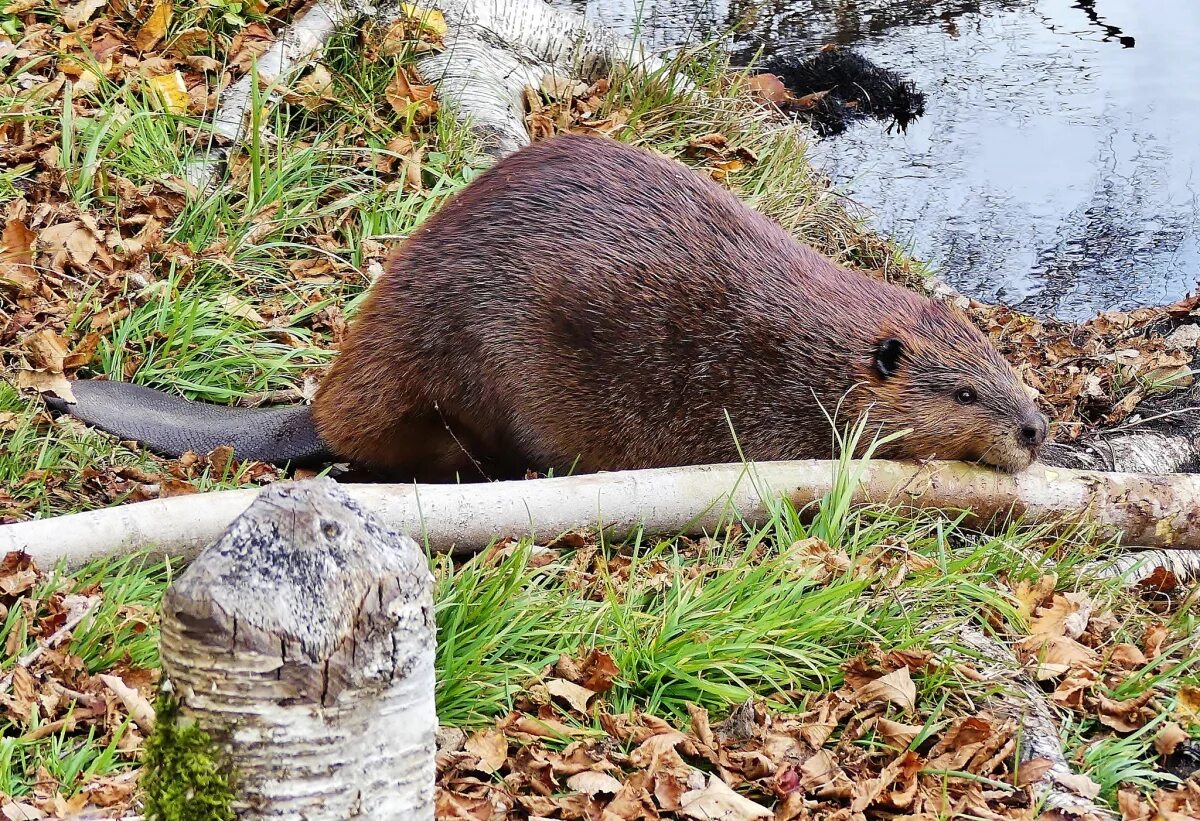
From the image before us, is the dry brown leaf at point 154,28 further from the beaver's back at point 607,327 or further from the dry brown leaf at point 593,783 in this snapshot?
the dry brown leaf at point 593,783

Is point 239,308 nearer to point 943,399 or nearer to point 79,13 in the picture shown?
point 79,13

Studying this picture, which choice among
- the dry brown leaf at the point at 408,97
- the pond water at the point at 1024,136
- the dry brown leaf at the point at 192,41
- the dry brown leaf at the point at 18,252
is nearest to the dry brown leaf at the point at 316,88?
the dry brown leaf at the point at 408,97

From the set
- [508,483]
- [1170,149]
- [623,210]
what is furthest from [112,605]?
[1170,149]

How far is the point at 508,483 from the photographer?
10.8ft

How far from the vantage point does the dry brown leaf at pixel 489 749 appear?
2.49 m

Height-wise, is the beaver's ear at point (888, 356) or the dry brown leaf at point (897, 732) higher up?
the beaver's ear at point (888, 356)

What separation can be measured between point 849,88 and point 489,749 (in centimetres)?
711

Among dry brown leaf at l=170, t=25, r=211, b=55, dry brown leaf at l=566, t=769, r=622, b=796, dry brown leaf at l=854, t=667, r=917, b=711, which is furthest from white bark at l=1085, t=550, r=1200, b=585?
dry brown leaf at l=170, t=25, r=211, b=55

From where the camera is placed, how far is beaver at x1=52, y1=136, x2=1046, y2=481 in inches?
159

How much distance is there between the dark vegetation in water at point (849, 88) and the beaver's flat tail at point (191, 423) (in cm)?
535

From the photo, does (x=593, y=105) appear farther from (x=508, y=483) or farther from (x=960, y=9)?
(x=960, y=9)

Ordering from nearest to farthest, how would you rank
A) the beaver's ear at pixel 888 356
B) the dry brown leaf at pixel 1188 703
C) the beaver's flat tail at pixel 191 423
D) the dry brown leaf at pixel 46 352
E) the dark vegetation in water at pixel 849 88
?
the dry brown leaf at pixel 1188 703 → the beaver's flat tail at pixel 191 423 → the beaver's ear at pixel 888 356 → the dry brown leaf at pixel 46 352 → the dark vegetation in water at pixel 849 88

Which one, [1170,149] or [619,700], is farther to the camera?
[1170,149]

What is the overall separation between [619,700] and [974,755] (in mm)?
754
